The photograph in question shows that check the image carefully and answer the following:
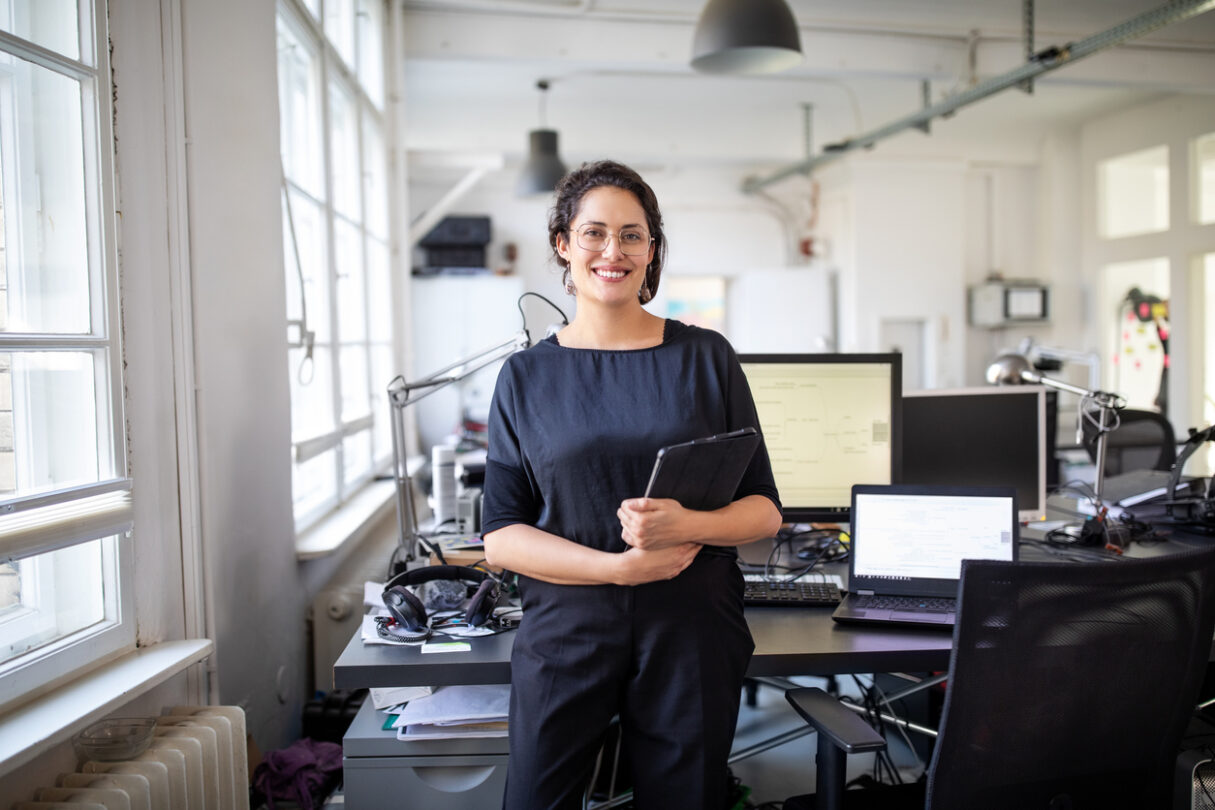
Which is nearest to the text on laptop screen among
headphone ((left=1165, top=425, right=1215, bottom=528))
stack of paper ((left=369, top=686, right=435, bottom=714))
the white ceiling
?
stack of paper ((left=369, top=686, right=435, bottom=714))

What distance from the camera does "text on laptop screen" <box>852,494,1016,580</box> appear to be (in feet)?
6.15

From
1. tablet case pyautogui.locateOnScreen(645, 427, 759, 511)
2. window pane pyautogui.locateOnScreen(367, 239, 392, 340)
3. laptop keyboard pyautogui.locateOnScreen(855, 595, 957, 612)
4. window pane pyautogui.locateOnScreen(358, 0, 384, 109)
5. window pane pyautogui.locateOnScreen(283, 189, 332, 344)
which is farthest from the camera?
window pane pyautogui.locateOnScreen(367, 239, 392, 340)

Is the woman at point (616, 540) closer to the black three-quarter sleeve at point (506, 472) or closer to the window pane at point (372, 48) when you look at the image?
the black three-quarter sleeve at point (506, 472)

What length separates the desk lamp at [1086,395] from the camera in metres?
2.42

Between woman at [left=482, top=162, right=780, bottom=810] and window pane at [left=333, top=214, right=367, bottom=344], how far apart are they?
2505 mm

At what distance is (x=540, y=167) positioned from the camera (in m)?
5.49

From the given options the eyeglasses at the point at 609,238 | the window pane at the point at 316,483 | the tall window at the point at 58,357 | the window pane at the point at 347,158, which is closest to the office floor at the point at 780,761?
the eyeglasses at the point at 609,238

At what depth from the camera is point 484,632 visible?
5.61ft

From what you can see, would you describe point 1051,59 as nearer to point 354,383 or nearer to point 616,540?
point 354,383

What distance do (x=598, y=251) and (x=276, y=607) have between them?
60.3 inches

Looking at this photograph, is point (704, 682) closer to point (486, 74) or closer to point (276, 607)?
point (276, 607)

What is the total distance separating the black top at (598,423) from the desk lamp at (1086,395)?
1.48m

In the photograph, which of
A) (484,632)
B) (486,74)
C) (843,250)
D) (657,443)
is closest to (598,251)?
(657,443)

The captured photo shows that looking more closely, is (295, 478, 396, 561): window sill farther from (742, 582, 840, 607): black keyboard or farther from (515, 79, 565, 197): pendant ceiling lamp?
(515, 79, 565, 197): pendant ceiling lamp
